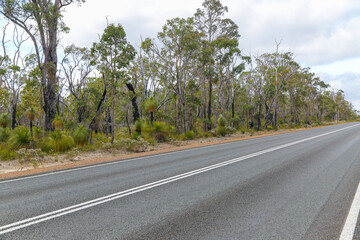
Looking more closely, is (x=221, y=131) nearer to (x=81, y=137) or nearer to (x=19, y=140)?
(x=81, y=137)

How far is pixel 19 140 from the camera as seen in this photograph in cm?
1227

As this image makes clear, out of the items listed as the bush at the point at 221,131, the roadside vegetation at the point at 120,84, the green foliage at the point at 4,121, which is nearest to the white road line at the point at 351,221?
the roadside vegetation at the point at 120,84

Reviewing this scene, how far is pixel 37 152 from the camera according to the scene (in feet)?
35.2

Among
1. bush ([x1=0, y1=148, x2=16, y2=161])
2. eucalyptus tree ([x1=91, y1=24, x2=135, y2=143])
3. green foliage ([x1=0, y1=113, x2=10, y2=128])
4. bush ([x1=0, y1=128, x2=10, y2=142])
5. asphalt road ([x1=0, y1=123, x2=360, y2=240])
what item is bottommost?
asphalt road ([x1=0, y1=123, x2=360, y2=240])

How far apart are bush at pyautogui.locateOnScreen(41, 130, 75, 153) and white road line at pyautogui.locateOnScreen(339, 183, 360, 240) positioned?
1237 cm

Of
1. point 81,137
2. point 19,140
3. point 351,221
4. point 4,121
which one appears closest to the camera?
point 351,221

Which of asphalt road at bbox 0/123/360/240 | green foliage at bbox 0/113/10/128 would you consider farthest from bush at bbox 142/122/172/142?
green foliage at bbox 0/113/10/128

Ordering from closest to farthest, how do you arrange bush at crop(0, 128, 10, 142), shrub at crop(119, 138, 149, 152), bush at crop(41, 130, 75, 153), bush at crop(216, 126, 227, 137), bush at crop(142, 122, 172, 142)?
bush at crop(41, 130, 75, 153) → bush at crop(0, 128, 10, 142) → shrub at crop(119, 138, 149, 152) → bush at crop(142, 122, 172, 142) → bush at crop(216, 126, 227, 137)

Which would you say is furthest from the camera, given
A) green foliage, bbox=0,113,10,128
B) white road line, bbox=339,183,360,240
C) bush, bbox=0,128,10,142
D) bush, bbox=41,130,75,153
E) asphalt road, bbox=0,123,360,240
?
green foliage, bbox=0,113,10,128

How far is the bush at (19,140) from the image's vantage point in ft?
39.6

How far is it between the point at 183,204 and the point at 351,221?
8.78 ft

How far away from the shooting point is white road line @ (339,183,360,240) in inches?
125

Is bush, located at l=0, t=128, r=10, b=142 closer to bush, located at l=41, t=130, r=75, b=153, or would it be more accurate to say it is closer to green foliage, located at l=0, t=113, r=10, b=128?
bush, located at l=41, t=130, r=75, b=153

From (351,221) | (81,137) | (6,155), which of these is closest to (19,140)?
(6,155)
